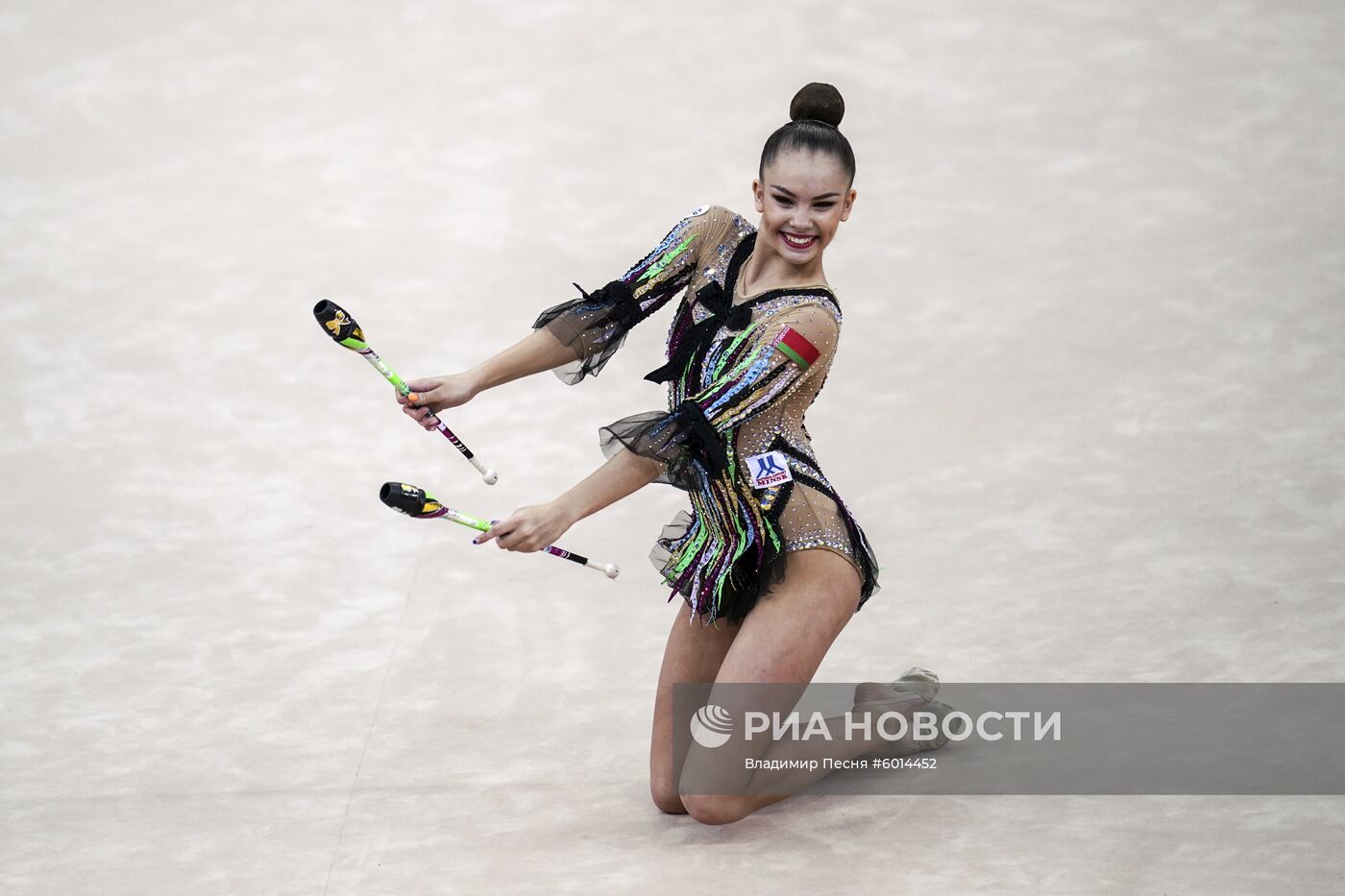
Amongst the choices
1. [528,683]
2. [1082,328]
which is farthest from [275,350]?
[1082,328]

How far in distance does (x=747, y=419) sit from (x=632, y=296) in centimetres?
38

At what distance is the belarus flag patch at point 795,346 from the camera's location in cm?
257

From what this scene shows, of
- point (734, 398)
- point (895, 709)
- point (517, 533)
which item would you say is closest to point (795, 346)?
point (734, 398)

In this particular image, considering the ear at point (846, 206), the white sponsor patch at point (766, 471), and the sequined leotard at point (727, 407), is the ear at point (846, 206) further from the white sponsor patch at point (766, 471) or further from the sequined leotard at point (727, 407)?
the white sponsor patch at point (766, 471)

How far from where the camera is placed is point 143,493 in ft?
13.3

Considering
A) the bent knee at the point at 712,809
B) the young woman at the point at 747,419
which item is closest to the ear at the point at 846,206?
the young woman at the point at 747,419

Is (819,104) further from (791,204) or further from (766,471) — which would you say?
(766,471)

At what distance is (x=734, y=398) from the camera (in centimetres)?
256

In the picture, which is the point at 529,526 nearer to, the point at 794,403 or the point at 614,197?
the point at 794,403

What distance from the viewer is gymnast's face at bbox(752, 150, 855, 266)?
262cm

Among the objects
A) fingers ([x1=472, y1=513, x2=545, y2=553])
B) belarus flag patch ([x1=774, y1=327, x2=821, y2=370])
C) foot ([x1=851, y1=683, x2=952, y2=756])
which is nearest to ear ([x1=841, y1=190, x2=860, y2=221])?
belarus flag patch ([x1=774, y1=327, x2=821, y2=370])

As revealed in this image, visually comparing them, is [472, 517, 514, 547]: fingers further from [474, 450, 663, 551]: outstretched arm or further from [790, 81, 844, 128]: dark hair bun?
[790, 81, 844, 128]: dark hair bun

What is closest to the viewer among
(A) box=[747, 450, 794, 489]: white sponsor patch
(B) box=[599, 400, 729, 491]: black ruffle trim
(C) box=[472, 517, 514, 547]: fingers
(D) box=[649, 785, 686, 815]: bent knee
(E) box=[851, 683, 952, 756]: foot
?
(C) box=[472, 517, 514, 547]: fingers

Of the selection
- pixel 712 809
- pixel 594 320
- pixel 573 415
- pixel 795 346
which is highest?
pixel 573 415
